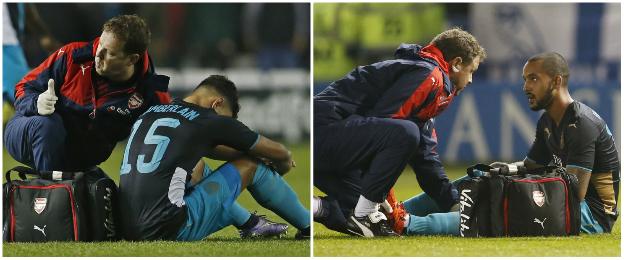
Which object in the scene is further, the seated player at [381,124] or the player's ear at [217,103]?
the seated player at [381,124]

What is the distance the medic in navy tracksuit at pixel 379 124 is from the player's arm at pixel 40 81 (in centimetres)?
104

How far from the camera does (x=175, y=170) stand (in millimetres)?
3684

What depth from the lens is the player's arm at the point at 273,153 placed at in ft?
12.1

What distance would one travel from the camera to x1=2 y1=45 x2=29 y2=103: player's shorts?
14.6ft

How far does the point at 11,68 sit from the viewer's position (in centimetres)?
453

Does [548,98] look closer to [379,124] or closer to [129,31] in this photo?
[379,124]

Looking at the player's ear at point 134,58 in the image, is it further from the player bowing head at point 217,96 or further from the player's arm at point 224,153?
the player's arm at point 224,153

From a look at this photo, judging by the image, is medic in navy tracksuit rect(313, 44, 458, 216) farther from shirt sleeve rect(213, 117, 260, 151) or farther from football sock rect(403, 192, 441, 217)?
shirt sleeve rect(213, 117, 260, 151)

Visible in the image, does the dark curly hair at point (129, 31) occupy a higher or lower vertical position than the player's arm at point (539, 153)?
higher

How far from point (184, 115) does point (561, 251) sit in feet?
4.97

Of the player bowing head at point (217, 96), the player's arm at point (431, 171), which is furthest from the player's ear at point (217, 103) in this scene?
the player's arm at point (431, 171)

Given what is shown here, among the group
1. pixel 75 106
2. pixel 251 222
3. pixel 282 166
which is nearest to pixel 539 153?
pixel 282 166

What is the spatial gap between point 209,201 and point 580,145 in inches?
63.0

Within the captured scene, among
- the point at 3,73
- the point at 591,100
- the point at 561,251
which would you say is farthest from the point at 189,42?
the point at 561,251
